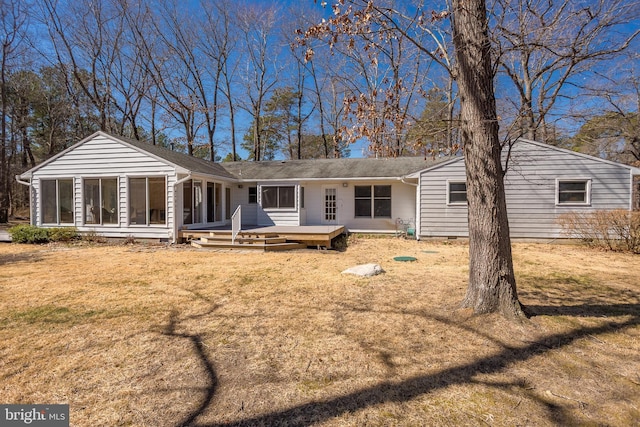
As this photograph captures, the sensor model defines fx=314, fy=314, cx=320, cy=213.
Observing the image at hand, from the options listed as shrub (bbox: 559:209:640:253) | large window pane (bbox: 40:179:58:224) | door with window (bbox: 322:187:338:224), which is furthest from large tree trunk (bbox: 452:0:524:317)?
large window pane (bbox: 40:179:58:224)

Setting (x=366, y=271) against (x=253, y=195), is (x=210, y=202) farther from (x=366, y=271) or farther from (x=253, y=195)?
(x=366, y=271)

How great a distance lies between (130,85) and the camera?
70.4 feet

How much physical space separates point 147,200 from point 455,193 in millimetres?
11212

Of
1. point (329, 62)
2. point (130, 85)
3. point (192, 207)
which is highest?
point (329, 62)

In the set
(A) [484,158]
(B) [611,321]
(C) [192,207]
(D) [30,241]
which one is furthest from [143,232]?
(B) [611,321]

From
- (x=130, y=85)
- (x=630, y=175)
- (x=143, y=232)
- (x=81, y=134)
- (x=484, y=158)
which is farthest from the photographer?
(x=81, y=134)

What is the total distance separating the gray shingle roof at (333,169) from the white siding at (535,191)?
1.32 meters

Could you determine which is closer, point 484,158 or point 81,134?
point 484,158

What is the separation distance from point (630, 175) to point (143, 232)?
16664 mm

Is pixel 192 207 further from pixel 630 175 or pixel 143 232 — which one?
pixel 630 175

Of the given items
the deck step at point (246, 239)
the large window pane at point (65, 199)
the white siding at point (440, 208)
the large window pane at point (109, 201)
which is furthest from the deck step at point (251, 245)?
the large window pane at point (65, 199)

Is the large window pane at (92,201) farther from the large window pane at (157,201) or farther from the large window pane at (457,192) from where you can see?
the large window pane at (457,192)

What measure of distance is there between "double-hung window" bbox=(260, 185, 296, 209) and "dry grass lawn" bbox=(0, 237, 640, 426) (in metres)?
7.63

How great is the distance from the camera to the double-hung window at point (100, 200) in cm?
1141
